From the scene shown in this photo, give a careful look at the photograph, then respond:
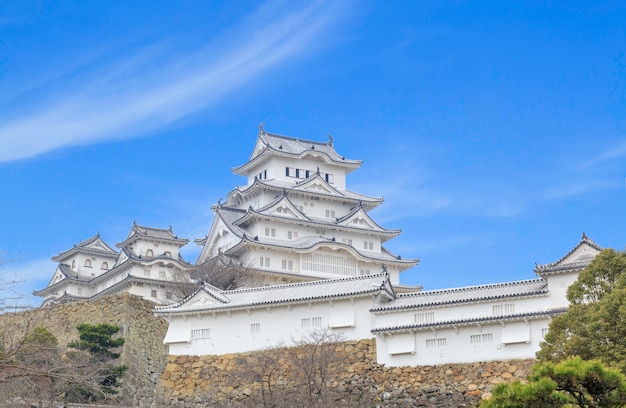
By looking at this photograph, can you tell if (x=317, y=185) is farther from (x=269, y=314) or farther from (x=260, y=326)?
(x=260, y=326)

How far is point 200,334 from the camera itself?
30.4 meters

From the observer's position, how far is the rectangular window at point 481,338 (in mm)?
26328

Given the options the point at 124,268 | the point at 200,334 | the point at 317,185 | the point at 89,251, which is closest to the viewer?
the point at 200,334

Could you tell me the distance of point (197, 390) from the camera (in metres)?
29.4

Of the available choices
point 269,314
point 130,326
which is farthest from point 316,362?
point 130,326

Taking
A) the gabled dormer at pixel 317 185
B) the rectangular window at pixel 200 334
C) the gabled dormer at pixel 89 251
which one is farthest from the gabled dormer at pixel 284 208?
the rectangular window at pixel 200 334

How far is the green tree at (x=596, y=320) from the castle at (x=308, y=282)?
15.9 ft

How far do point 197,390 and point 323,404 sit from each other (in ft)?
20.5

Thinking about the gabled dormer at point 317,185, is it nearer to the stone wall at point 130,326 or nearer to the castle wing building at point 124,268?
the castle wing building at point 124,268

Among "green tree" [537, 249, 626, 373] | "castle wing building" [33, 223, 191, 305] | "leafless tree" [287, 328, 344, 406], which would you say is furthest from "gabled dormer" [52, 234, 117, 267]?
"green tree" [537, 249, 626, 373]

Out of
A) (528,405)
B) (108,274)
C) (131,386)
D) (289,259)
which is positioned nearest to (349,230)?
(289,259)

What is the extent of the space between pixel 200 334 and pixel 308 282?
4036 millimetres

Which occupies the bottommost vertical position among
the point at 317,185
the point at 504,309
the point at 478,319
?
the point at 478,319

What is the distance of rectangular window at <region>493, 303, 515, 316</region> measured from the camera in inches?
1042
